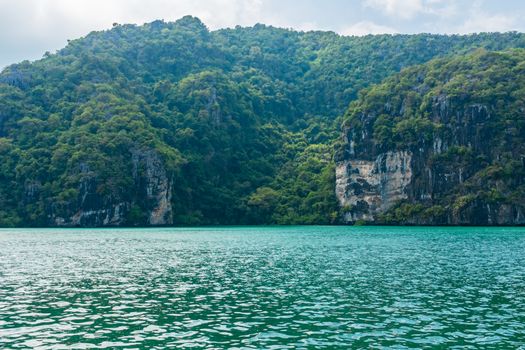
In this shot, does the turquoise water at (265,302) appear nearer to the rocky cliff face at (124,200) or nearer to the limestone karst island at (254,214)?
the limestone karst island at (254,214)

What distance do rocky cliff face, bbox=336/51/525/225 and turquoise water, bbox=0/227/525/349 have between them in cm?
8204

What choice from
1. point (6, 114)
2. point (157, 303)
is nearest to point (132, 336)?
point (157, 303)

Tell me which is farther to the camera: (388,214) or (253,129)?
(253,129)

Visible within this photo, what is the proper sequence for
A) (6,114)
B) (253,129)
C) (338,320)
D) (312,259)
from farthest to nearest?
1. (253,129)
2. (6,114)
3. (312,259)
4. (338,320)

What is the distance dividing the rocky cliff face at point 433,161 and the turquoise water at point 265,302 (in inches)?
3230

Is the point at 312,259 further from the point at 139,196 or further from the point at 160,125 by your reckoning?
the point at 160,125

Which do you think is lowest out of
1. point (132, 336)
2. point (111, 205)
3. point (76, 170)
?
point (132, 336)

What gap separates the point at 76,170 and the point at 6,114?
33672 mm

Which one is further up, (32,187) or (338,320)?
(32,187)

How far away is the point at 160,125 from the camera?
17438cm

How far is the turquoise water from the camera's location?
70.0 feet

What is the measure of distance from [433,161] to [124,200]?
77223 mm

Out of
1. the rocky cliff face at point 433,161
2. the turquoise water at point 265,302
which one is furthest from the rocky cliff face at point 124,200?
the turquoise water at point 265,302

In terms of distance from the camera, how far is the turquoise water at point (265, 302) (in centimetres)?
2134
